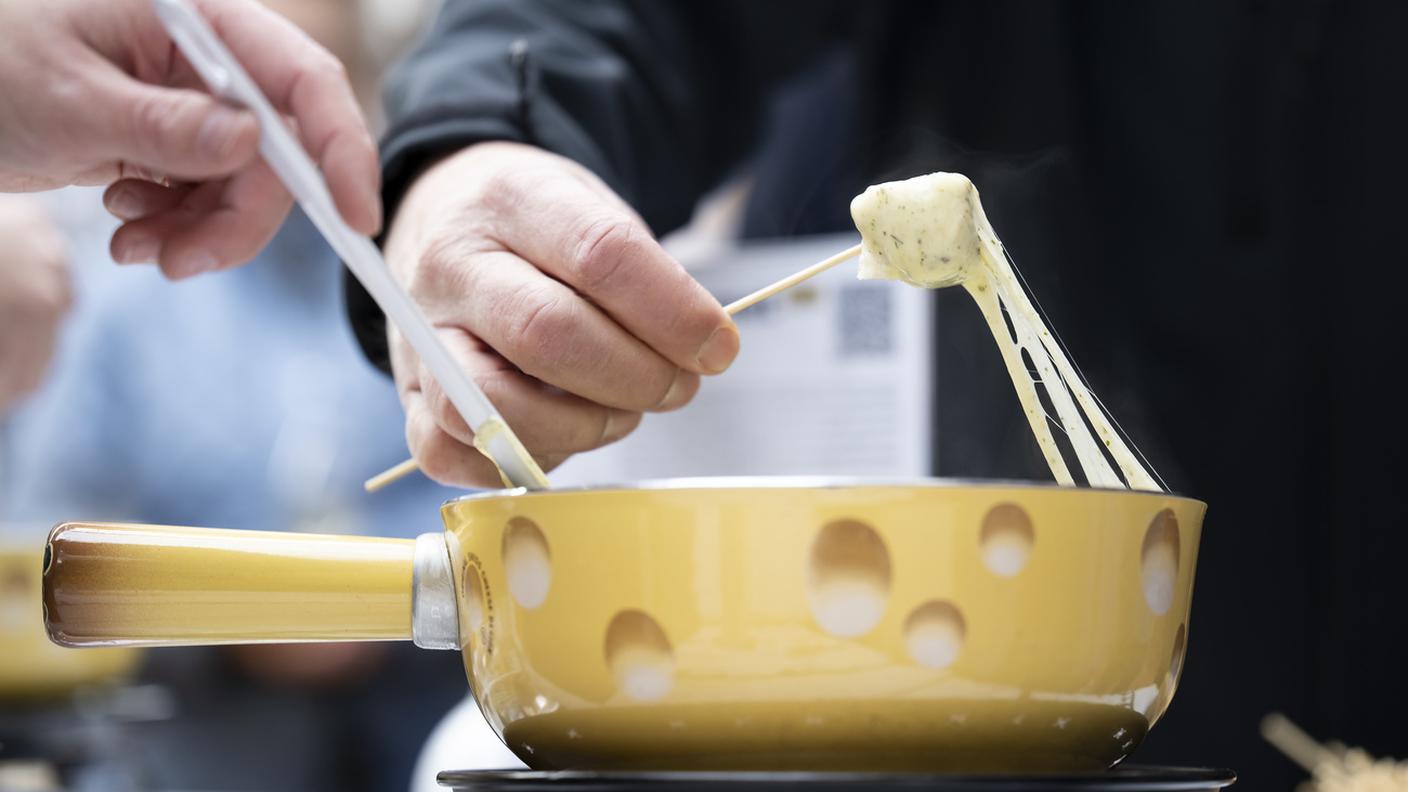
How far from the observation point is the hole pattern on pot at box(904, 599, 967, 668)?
31 centimetres

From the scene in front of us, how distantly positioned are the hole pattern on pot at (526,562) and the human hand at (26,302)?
854 mm

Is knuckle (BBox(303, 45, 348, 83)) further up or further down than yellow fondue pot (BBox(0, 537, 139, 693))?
further up

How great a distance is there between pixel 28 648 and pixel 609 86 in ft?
1.91

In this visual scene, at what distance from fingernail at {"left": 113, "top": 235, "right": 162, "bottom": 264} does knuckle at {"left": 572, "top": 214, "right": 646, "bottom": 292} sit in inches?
5.7

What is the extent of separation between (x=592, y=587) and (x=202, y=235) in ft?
0.70

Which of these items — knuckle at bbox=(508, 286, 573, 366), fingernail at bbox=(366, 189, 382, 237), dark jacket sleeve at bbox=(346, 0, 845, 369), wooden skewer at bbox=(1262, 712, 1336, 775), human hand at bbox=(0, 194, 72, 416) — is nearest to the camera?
fingernail at bbox=(366, 189, 382, 237)

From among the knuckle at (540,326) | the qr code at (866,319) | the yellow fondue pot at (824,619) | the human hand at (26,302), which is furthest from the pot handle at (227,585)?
the human hand at (26,302)

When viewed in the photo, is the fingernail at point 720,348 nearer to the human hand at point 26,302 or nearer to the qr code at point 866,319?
the qr code at point 866,319

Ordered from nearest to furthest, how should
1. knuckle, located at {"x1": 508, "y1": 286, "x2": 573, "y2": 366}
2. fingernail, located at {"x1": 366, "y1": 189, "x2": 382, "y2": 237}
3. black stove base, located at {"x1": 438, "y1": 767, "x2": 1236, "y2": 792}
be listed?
black stove base, located at {"x1": 438, "y1": 767, "x2": 1236, "y2": 792} → fingernail, located at {"x1": 366, "y1": 189, "x2": 382, "y2": 237} → knuckle, located at {"x1": 508, "y1": 286, "x2": 573, "y2": 366}

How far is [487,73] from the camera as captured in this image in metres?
0.67

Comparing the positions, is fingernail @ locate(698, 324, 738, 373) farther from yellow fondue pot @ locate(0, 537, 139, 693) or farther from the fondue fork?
yellow fondue pot @ locate(0, 537, 139, 693)

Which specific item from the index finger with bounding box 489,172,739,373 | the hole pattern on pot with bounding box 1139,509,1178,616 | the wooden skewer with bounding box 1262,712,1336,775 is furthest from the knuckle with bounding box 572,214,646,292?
the wooden skewer with bounding box 1262,712,1336,775

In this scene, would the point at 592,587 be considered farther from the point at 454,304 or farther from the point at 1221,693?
the point at 1221,693

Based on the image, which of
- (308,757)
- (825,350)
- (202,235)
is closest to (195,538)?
(202,235)
